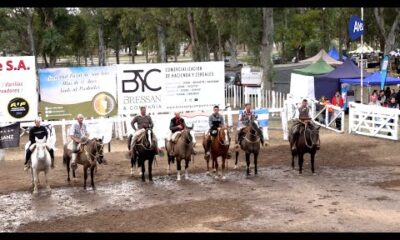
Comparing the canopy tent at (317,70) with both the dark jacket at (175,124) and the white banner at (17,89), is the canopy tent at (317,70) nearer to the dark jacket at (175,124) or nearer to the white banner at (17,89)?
the white banner at (17,89)

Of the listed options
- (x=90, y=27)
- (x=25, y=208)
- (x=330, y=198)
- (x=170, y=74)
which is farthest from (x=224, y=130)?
(x=90, y=27)

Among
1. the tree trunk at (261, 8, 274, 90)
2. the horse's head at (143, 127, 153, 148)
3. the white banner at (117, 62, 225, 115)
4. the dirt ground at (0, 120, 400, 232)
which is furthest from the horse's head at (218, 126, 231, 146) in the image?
the tree trunk at (261, 8, 274, 90)

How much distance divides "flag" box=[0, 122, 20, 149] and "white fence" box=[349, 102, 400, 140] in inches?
506

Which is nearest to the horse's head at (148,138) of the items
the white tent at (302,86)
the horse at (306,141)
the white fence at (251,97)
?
the horse at (306,141)

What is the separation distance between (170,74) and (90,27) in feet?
109

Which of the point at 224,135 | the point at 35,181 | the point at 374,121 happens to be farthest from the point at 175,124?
the point at 374,121

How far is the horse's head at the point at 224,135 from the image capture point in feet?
47.4

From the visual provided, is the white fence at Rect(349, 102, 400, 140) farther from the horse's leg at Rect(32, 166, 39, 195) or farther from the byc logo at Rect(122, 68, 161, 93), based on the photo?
the horse's leg at Rect(32, 166, 39, 195)

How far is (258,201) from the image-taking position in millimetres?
12250

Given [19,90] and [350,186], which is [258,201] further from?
[19,90]

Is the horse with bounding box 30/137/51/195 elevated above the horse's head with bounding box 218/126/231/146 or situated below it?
below

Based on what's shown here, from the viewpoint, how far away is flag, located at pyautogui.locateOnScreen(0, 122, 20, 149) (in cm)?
1894

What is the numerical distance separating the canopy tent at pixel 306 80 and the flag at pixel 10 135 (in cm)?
1409

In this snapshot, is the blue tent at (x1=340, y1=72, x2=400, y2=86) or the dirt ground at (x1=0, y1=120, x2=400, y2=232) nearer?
the dirt ground at (x1=0, y1=120, x2=400, y2=232)
